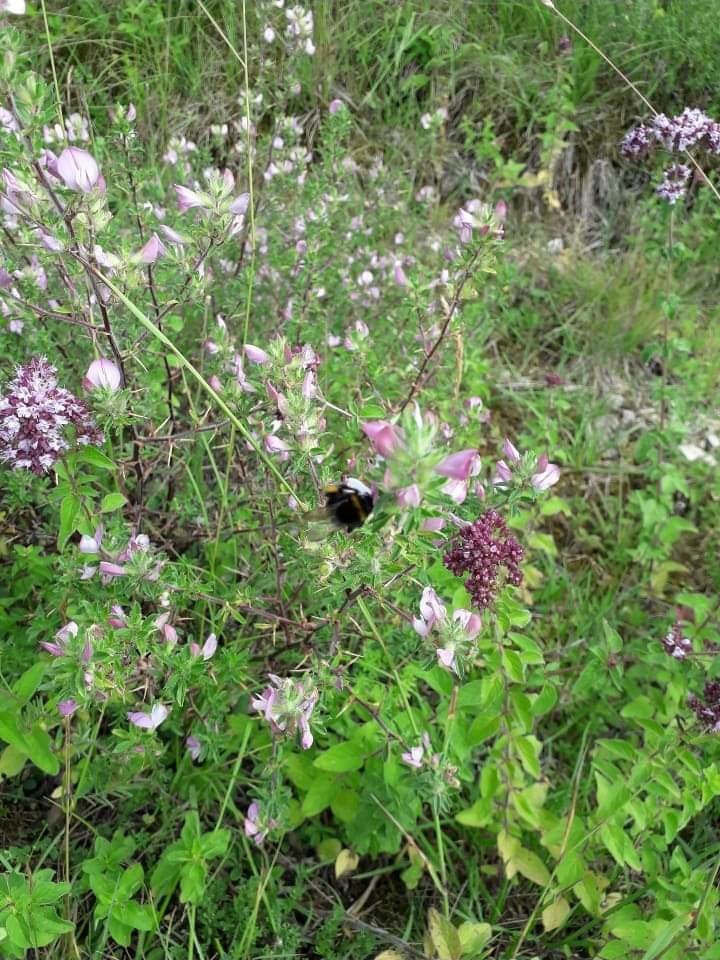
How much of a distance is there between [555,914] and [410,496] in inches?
63.0

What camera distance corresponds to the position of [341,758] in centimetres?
194

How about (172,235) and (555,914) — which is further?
(555,914)

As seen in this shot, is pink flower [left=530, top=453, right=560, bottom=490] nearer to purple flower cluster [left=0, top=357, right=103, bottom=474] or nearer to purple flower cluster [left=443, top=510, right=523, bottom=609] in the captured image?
purple flower cluster [left=443, top=510, right=523, bottom=609]

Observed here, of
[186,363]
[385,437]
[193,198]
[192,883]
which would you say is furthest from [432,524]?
[192,883]

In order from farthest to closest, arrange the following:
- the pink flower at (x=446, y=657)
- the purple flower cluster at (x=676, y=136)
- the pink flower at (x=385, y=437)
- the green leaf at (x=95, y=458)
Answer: the purple flower cluster at (x=676, y=136)
the green leaf at (x=95, y=458)
the pink flower at (x=446, y=657)
the pink flower at (x=385, y=437)

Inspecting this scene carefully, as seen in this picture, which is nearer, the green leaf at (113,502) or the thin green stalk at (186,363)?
the thin green stalk at (186,363)

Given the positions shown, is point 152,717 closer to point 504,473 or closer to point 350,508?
point 350,508

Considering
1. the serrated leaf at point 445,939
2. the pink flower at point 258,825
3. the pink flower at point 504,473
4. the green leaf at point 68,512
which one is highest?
the pink flower at point 504,473

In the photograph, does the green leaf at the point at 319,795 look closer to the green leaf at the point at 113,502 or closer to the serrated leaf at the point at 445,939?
the serrated leaf at the point at 445,939

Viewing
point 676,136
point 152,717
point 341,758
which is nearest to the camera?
point 152,717

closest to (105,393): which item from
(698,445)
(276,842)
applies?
(276,842)

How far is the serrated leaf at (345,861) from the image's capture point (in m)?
2.08

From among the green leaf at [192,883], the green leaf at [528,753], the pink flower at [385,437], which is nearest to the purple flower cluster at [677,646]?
the green leaf at [528,753]

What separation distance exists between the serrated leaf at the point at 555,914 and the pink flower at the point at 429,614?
107 centimetres
